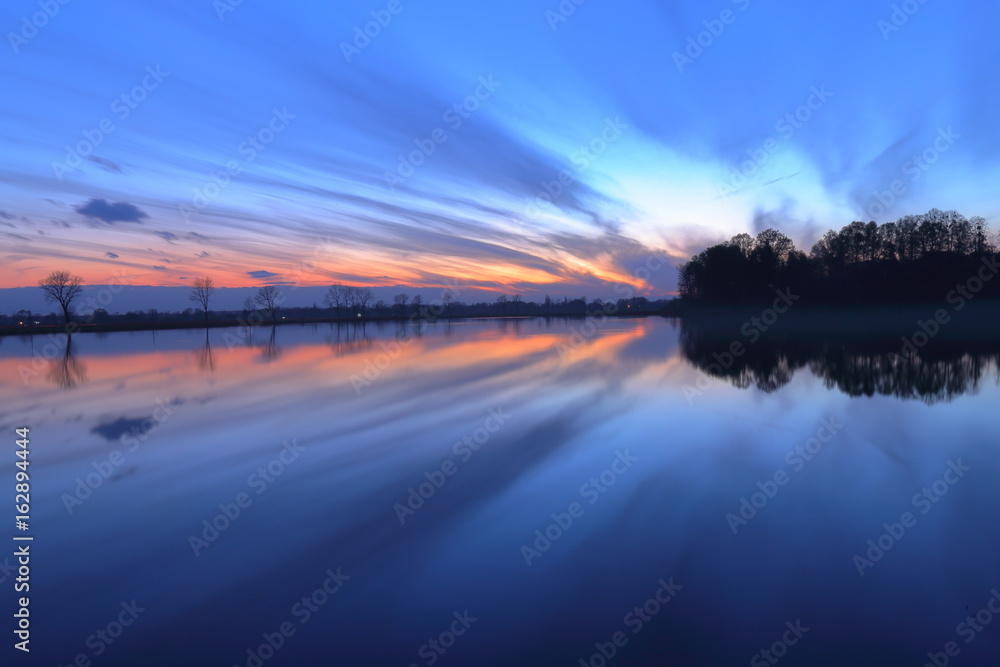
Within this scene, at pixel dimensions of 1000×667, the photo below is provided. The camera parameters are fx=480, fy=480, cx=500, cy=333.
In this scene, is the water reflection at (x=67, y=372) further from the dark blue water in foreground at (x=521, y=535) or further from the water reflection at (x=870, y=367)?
the water reflection at (x=870, y=367)

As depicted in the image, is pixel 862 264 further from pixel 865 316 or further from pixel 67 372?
pixel 67 372

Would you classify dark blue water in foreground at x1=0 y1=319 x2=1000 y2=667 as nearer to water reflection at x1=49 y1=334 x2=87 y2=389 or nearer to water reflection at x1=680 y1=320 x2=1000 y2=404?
water reflection at x1=680 y1=320 x2=1000 y2=404

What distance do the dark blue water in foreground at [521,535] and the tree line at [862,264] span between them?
2793 inches

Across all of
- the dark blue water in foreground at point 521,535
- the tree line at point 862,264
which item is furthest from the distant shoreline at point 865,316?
the dark blue water in foreground at point 521,535

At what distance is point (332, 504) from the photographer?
6520mm

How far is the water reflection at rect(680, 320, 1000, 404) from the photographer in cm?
1392

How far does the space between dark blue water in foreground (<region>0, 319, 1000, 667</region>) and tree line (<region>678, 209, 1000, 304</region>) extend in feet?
233

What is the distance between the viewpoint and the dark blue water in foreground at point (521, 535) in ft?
12.5

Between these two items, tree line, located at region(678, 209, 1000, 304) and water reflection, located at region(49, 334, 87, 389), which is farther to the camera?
tree line, located at region(678, 209, 1000, 304)

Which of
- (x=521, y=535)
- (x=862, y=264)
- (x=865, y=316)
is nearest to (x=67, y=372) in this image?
A: (x=521, y=535)

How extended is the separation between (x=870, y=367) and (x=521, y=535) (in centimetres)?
1873

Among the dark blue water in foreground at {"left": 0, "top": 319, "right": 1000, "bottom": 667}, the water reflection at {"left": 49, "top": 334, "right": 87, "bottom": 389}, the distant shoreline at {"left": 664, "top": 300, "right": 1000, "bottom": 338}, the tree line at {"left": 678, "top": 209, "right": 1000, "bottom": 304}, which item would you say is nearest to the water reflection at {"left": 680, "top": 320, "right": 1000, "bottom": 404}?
the dark blue water in foreground at {"left": 0, "top": 319, "right": 1000, "bottom": 667}

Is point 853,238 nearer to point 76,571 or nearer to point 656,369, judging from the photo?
point 656,369

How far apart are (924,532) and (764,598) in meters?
2.75
